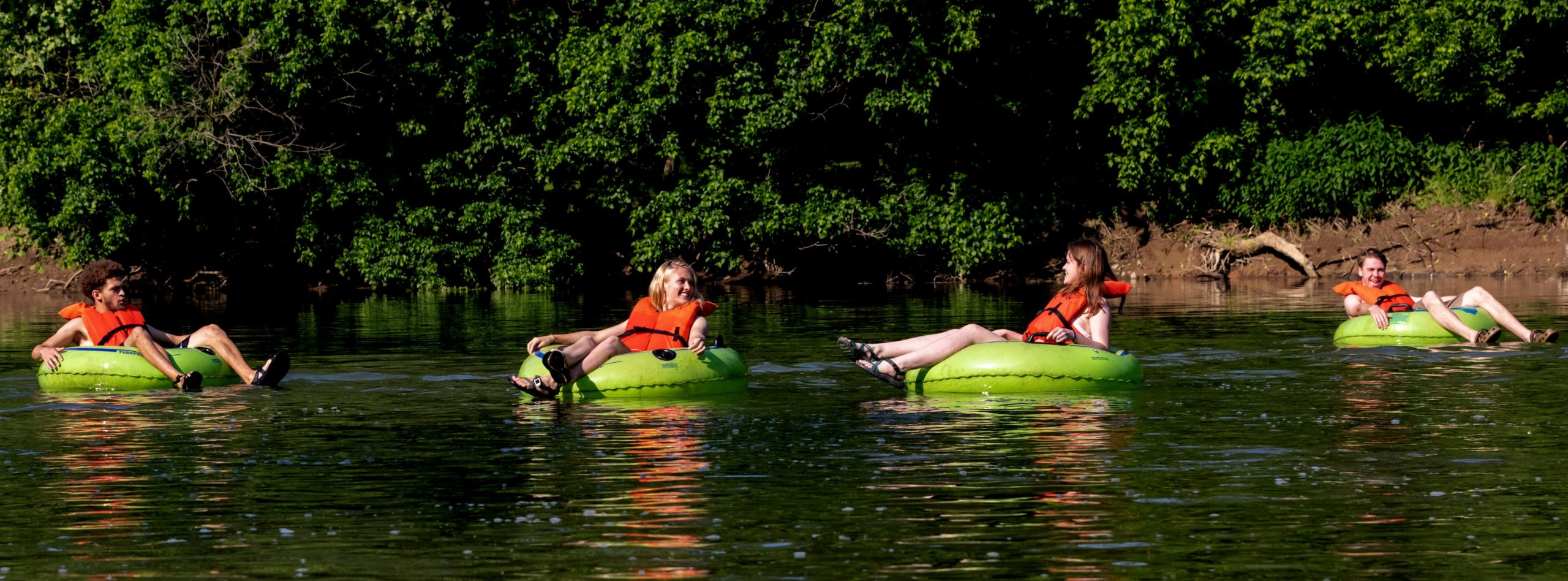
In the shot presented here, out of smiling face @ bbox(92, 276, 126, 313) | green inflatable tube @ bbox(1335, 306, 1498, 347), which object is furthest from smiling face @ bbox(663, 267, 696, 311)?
green inflatable tube @ bbox(1335, 306, 1498, 347)

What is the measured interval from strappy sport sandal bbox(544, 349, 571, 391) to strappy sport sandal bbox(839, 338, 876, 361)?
1999 millimetres

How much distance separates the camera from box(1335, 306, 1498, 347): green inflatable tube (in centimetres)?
1748

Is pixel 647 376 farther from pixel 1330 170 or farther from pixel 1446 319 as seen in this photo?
pixel 1330 170

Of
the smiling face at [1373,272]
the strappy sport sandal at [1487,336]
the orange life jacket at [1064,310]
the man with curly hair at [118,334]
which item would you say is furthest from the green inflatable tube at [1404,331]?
the man with curly hair at [118,334]

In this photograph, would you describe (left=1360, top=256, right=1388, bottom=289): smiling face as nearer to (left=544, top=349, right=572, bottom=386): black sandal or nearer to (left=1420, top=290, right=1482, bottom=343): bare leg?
(left=1420, top=290, right=1482, bottom=343): bare leg

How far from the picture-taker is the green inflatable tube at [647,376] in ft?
43.3

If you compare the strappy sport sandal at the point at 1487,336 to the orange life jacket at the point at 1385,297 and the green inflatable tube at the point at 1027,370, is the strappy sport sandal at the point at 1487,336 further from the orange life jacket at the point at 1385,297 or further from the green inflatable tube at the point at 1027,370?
the green inflatable tube at the point at 1027,370

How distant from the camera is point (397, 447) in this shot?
10461 mm

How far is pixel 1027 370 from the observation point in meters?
13.1

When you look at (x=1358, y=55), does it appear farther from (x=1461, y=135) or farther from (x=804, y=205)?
(x=804, y=205)

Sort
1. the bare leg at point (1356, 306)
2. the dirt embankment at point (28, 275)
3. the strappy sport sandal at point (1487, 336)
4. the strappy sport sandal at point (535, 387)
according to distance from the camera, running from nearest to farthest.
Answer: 1. the strappy sport sandal at point (535, 387)
2. the strappy sport sandal at point (1487, 336)
3. the bare leg at point (1356, 306)
4. the dirt embankment at point (28, 275)

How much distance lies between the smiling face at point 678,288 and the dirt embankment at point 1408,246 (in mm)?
24120

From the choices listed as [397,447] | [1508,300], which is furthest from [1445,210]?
[397,447]

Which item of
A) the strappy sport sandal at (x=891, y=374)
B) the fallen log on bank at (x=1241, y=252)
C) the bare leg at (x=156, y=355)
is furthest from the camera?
the fallen log on bank at (x=1241, y=252)
